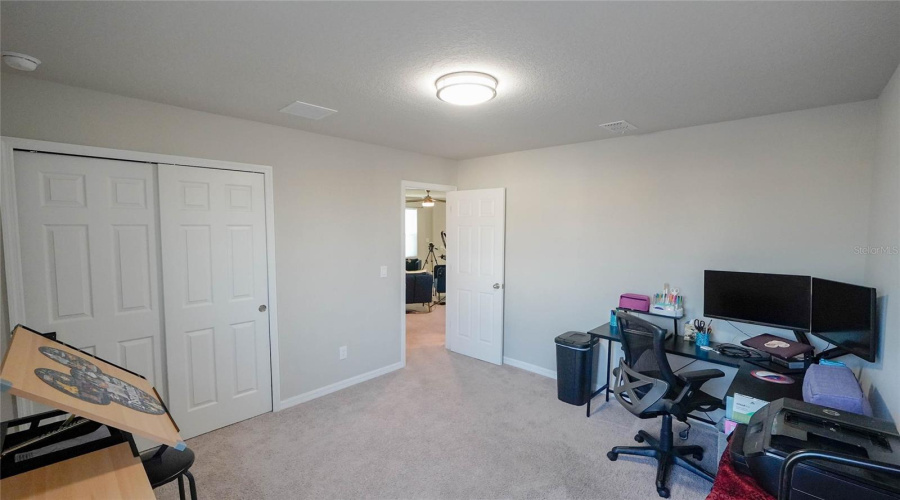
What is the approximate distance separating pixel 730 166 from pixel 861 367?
1.50 m

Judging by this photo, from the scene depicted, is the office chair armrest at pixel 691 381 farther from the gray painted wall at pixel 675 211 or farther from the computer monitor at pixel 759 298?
the gray painted wall at pixel 675 211

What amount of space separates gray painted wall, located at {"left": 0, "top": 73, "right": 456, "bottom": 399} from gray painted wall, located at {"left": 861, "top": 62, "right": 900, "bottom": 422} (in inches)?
138

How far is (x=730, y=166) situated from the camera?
9.45 feet

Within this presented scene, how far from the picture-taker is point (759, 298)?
259 centimetres

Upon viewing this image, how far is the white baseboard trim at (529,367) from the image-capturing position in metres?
4.02

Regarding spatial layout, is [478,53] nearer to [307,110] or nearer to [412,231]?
[307,110]

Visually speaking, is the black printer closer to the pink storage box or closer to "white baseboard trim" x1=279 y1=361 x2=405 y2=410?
the pink storage box

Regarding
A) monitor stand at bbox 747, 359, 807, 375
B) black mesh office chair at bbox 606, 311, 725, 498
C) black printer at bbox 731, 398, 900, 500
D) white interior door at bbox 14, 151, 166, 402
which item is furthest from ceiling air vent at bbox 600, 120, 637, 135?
white interior door at bbox 14, 151, 166, 402

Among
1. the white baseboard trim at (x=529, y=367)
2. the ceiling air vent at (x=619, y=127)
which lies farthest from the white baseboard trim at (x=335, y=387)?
the ceiling air vent at (x=619, y=127)

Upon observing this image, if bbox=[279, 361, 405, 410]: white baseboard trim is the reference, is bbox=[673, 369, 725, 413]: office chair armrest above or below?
above

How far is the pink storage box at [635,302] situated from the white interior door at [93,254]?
3.59 meters

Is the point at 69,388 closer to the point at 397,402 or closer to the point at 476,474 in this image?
the point at 476,474

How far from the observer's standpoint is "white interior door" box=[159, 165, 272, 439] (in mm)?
2723

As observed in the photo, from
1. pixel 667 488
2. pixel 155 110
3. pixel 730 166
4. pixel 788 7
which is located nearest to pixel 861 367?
pixel 667 488
